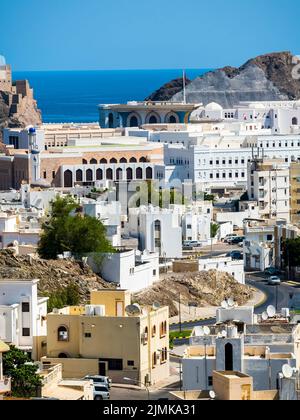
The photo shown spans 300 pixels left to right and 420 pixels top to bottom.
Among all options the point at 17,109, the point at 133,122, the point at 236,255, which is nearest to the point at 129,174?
the point at 133,122

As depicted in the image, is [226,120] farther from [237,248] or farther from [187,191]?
[237,248]

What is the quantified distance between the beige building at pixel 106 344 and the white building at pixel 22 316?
2.13 ft

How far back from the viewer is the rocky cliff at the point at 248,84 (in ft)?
316

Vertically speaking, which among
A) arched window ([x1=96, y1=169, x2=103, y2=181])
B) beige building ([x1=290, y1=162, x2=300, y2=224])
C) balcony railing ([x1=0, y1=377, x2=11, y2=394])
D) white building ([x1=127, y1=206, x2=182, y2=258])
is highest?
arched window ([x1=96, y1=169, x2=103, y2=181])

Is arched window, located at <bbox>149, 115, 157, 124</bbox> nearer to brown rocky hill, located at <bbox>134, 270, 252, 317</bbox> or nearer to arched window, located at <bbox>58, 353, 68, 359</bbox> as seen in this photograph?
brown rocky hill, located at <bbox>134, 270, 252, 317</bbox>

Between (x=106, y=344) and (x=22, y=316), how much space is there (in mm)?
2059

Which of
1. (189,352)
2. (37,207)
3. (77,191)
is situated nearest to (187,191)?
(77,191)

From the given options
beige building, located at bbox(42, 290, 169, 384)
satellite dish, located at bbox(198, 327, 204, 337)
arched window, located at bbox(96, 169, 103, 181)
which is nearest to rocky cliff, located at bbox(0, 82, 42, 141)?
arched window, located at bbox(96, 169, 103, 181)

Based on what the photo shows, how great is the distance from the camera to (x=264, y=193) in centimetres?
5056

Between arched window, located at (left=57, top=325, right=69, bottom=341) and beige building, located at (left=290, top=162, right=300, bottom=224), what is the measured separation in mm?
27080

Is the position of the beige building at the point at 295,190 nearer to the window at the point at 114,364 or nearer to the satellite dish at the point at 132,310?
the satellite dish at the point at 132,310

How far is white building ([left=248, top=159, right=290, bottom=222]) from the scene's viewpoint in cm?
4984

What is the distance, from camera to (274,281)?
123 feet

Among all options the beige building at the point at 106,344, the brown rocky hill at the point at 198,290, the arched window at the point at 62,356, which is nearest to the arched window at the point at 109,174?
the brown rocky hill at the point at 198,290
